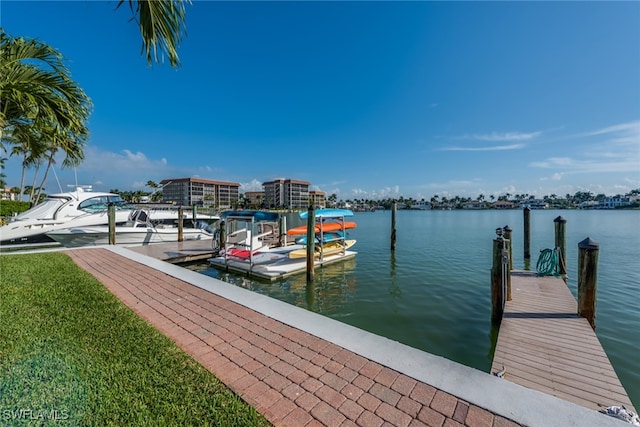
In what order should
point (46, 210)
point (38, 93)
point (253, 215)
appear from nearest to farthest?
point (38, 93), point (253, 215), point (46, 210)

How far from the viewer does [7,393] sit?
232 centimetres

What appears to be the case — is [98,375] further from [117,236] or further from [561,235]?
[117,236]

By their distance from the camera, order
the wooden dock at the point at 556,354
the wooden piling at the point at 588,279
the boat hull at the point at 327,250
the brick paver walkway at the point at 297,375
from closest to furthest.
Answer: the brick paver walkway at the point at 297,375 → the wooden dock at the point at 556,354 → the wooden piling at the point at 588,279 → the boat hull at the point at 327,250

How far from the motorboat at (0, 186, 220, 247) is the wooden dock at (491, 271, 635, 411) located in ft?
51.1

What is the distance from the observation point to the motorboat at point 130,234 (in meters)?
12.7

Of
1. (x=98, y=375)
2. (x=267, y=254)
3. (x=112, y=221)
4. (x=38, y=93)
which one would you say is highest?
(x=38, y=93)

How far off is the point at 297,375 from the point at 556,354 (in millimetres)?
3934

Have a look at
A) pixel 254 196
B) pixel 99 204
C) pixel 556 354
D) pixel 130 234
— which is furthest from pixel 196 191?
pixel 556 354

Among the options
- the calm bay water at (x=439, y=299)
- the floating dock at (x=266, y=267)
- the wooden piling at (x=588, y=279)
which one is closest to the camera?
the wooden piling at (x=588, y=279)

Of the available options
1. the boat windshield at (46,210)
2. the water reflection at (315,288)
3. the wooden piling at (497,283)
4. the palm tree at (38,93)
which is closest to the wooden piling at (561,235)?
the wooden piling at (497,283)

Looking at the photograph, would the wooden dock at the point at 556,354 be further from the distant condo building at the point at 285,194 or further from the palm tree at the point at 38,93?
the distant condo building at the point at 285,194

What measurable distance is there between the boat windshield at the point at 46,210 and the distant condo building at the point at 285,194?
99.8m

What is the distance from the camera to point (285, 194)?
396ft

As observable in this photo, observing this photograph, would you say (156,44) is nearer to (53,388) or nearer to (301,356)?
(53,388)
